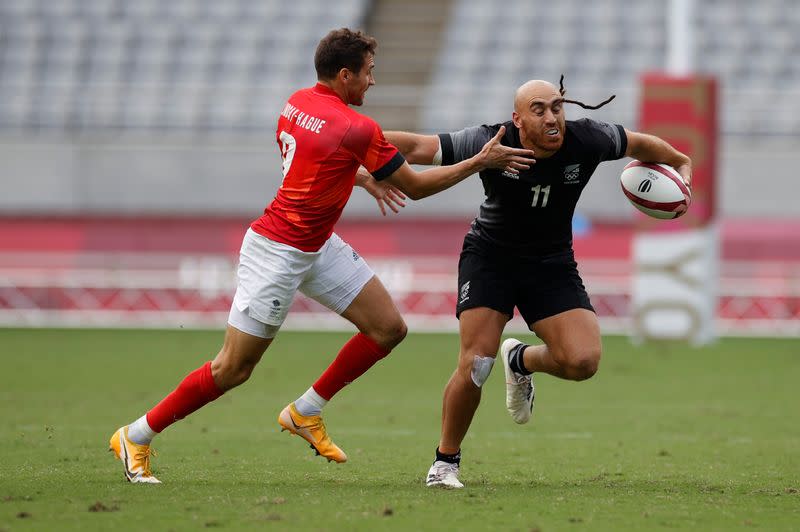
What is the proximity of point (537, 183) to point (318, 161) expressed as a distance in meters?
1.13

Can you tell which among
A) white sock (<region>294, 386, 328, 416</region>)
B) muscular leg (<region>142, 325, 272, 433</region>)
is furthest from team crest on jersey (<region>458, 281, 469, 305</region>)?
muscular leg (<region>142, 325, 272, 433</region>)

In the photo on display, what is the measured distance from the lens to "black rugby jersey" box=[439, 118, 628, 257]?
22.1ft

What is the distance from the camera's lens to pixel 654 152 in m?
7.21

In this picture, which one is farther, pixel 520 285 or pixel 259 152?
pixel 259 152

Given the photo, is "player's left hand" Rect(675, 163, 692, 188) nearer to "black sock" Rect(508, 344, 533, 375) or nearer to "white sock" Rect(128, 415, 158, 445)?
"black sock" Rect(508, 344, 533, 375)

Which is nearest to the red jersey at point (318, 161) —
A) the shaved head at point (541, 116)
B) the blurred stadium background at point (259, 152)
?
the shaved head at point (541, 116)

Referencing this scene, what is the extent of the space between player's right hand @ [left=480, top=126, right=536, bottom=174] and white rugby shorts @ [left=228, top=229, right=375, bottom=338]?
3.36 ft

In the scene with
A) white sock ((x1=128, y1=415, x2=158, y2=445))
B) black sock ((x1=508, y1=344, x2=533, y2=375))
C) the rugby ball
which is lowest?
white sock ((x1=128, y1=415, x2=158, y2=445))

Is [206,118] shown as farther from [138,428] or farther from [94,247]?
[138,428]

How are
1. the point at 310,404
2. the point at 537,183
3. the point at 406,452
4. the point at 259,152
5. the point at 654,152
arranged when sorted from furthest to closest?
1. the point at 259,152
2. the point at 406,452
3. the point at 654,152
4. the point at 310,404
5. the point at 537,183

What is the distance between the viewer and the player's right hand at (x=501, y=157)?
6.35m

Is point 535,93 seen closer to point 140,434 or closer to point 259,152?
point 140,434

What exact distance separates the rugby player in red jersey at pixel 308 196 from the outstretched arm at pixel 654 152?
745 mm

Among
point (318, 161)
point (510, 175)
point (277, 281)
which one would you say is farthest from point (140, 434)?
point (510, 175)
